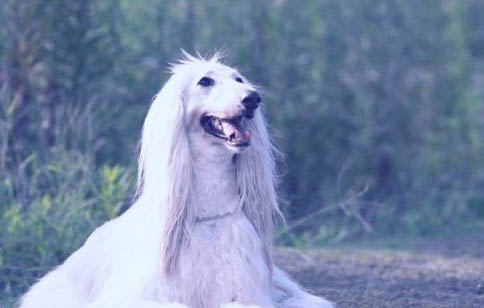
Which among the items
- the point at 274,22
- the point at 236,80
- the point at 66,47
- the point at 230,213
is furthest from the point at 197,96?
the point at 274,22

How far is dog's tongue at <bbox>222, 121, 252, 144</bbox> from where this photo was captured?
5121mm

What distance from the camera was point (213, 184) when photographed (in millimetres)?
5223

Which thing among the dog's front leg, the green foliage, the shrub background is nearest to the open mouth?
the dog's front leg

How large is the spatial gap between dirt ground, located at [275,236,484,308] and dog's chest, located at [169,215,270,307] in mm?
1029

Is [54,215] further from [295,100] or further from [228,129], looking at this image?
[295,100]

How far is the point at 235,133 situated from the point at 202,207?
1.29 feet

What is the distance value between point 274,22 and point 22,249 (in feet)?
14.8

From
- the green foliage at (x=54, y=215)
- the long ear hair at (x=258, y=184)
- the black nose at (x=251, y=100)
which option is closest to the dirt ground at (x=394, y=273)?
the long ear hair at (x=258, y=184)

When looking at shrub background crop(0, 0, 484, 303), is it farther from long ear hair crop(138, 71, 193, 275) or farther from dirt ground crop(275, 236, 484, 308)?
long ear hair crop(138, 71, 193, 275)

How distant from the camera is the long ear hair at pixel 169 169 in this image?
5.11 metres

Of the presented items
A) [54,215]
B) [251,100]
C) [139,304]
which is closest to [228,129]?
[251,100]

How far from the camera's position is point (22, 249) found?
7383mm

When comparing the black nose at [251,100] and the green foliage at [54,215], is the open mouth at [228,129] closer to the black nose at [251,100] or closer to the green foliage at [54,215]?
the black nose at [251,100]

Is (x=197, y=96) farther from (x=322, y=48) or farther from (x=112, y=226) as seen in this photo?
(x=322, y=48)
